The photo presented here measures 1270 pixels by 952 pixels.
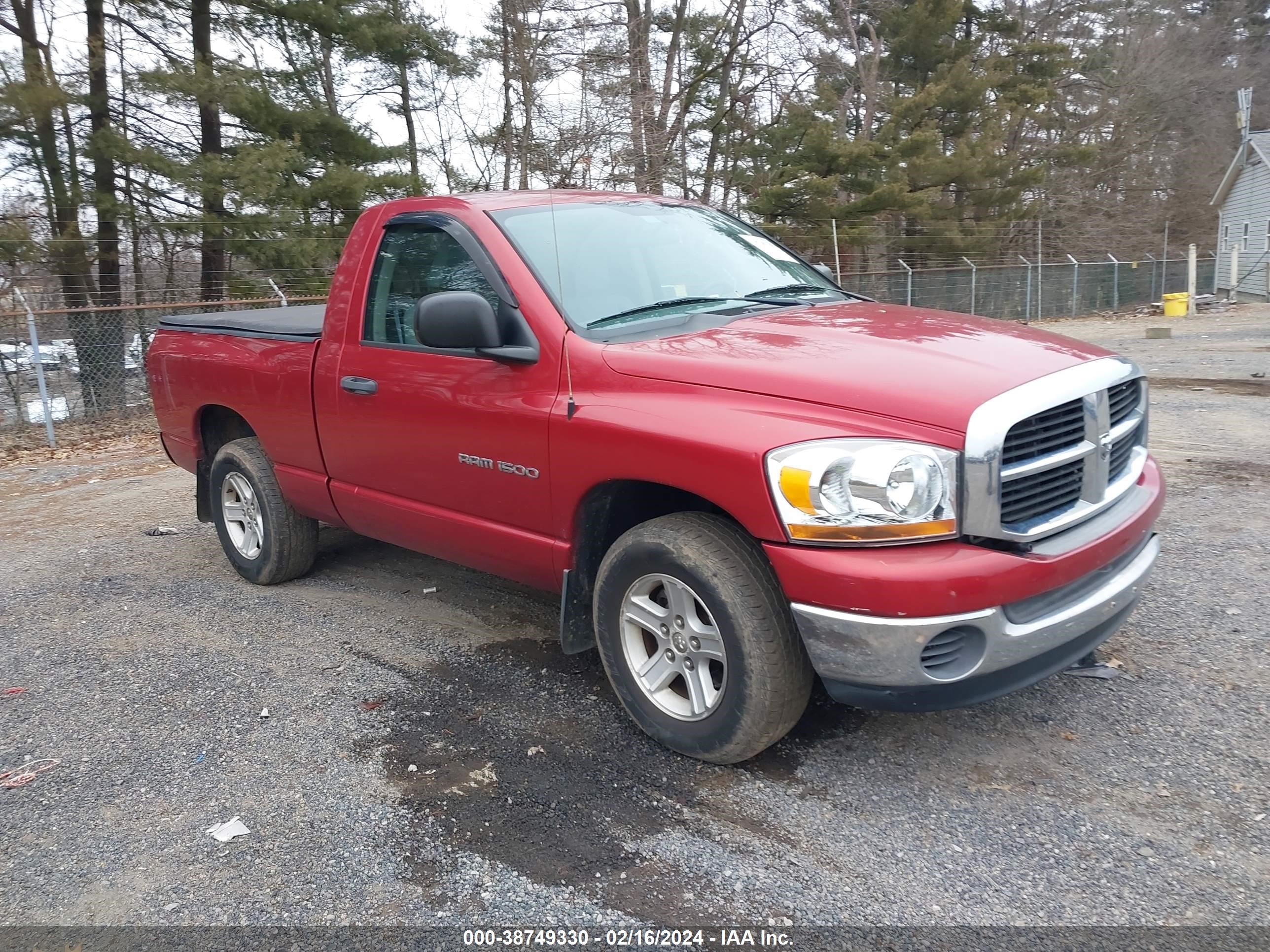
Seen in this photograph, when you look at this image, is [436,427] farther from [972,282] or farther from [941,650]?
[972,282]

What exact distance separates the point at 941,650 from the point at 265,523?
376cm

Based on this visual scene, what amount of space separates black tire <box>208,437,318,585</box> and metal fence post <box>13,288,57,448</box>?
676 centimetres

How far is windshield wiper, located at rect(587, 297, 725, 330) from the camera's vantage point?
3.58 meters

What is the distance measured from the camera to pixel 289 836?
2.94 metres

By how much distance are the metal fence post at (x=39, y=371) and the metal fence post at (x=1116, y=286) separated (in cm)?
2796

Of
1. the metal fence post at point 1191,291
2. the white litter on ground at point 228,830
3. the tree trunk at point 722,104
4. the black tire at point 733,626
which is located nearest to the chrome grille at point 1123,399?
the black tire at point 733,626

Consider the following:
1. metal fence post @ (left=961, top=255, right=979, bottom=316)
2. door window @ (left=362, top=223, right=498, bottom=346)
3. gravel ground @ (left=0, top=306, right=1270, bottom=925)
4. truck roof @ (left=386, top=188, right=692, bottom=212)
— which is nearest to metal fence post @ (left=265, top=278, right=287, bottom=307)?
gravel ground @ (left=0, top=306, right=1270, bottom=925)

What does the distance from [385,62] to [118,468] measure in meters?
9.88

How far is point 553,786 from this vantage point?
3.12 meters

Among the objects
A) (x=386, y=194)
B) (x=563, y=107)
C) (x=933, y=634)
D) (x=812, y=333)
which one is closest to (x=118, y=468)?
(x=386, y=194)

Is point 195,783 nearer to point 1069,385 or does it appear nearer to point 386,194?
point 1069,385

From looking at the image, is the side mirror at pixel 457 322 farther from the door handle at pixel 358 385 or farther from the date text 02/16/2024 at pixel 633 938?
the date text 02/16/2024 at pixel 633 938

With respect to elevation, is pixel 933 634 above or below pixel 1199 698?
above

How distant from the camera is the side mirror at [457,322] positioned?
11.2ft
